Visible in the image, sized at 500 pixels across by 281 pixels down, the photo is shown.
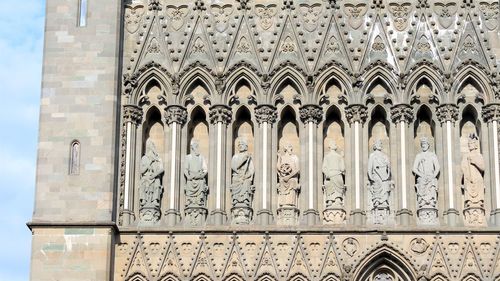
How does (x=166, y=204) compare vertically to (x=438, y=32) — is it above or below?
below

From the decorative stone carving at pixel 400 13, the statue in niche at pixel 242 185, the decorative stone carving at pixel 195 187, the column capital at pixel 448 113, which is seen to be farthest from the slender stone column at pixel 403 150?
the decorative stone carving at pixel 195 187

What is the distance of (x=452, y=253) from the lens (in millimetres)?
21219

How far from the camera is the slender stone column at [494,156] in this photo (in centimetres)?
2153

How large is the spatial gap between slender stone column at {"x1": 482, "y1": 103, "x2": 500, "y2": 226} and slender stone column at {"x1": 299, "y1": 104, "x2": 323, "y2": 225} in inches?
105

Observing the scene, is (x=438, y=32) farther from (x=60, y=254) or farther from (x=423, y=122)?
(x=60, y=254)

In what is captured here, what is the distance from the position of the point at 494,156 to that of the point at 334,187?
256 centimetres

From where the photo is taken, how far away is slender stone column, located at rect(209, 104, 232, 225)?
854 inches

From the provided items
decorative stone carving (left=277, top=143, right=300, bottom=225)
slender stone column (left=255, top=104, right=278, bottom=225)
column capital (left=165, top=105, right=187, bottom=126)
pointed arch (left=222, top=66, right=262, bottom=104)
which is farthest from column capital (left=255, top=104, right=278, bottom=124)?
column capital (left=165, top=105, right=187, bottom=126)

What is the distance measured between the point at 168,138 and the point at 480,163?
16.3 feet

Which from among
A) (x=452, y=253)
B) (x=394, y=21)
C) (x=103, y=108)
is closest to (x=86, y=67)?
(x=103, y=108)

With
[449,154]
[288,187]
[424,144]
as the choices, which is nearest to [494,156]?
[449,154]

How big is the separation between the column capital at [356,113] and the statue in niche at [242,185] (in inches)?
67.6

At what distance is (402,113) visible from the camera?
72.6ft

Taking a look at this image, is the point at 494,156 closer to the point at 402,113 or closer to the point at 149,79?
the point at 402,113
